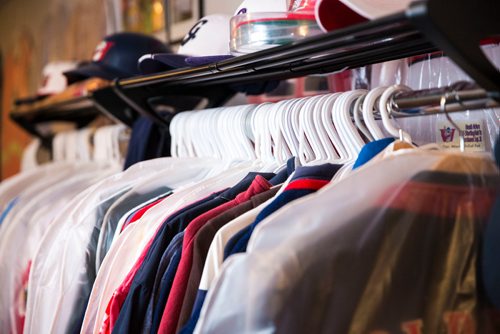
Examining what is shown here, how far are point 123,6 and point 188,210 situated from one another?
1.49 meters

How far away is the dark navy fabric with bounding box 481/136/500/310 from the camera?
0.59m

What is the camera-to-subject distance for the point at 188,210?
2.79 feet

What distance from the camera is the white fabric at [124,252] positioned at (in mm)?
881

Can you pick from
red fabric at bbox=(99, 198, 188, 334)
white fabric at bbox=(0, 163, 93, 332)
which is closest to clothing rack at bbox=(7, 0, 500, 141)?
red fabric at bbox=(99, 198, 188, 334)

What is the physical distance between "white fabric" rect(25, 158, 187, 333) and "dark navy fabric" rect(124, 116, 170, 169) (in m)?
0.22

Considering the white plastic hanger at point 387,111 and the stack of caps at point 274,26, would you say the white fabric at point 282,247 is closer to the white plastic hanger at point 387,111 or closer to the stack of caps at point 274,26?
the white plastic hanger at point 387,111

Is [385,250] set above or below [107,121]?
below

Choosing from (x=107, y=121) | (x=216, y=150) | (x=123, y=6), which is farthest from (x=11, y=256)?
(x=123, y=6)

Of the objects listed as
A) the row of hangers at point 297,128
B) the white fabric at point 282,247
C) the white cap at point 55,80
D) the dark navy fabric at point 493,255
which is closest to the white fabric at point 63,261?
the row of hangers at point 297,128

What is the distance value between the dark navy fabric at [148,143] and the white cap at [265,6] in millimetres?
494

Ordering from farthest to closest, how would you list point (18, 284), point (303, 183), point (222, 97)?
point (222, 97), point (18, 284), point (303, 183)

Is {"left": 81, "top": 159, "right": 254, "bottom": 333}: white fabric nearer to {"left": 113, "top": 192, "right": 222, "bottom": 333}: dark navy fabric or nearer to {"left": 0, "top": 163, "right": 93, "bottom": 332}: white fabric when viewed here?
{"left": 113, "top": 192, "right": 222, "bottom": 333}: dark navy fabric

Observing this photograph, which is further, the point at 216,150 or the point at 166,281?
the point at 216,150

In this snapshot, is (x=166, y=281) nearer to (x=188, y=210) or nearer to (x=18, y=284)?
(x=188, y=210)
